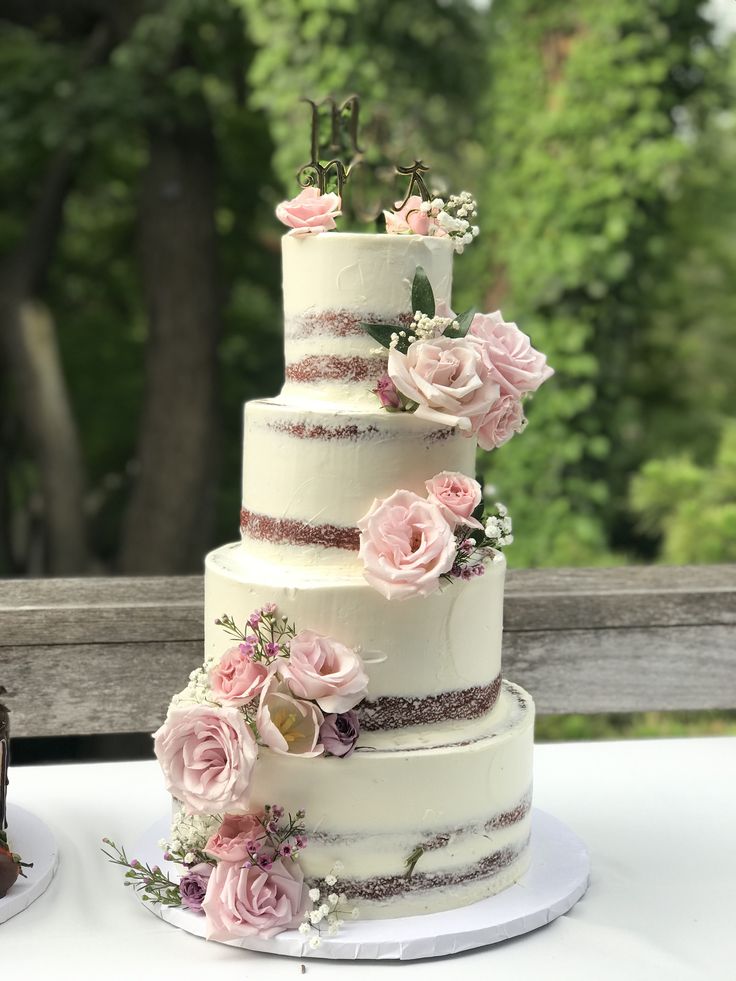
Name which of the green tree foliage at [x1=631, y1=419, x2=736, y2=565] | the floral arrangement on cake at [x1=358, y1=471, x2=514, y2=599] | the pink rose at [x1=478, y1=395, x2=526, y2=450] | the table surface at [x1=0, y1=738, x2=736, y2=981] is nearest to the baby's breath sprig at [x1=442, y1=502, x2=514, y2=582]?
the floral arrangement on cake at [x1=358, y1=471, x2=514, y2=599]

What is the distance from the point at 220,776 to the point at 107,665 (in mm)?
925

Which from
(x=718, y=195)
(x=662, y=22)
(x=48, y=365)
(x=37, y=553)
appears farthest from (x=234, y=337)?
(x=662, y=22)

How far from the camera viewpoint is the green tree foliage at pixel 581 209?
5.39m

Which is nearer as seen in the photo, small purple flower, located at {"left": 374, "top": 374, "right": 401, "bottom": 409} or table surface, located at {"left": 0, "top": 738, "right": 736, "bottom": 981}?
table surface, located at {"left": 0, "top": 738, "right": 736, "bottom": 981}

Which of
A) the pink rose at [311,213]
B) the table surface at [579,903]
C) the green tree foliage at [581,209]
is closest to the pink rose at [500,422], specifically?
the pink rose at [311,213]

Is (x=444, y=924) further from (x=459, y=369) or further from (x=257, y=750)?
(x=459, y=369)

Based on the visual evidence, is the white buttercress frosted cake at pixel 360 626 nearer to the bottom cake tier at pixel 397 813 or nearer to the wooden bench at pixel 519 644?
the bottom cake tier at pixel 397 813

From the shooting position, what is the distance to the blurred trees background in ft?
18.1

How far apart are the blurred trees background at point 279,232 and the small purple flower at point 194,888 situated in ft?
4.87

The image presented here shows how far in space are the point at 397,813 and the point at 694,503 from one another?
3.64 metres

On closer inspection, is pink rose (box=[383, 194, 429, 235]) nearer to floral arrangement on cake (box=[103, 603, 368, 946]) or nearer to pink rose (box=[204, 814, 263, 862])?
floral arrangement on cake (box=[103, 603, 368, 946])

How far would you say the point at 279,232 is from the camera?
9.86m

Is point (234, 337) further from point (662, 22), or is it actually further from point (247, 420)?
point (247, 420)

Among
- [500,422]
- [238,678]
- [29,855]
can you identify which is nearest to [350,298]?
[500,422]
